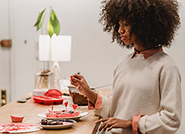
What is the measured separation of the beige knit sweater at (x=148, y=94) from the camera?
104cm

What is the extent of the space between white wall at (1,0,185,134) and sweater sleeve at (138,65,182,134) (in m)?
1.88

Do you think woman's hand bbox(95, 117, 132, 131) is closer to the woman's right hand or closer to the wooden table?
the wooden table

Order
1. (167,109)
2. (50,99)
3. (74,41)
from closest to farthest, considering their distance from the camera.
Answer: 1. (167,109)
2. (50,99)
3. (74,41)

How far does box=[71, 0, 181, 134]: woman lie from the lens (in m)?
1.05

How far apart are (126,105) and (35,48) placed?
2086mm

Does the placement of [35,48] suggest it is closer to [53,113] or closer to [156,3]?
[53,113]

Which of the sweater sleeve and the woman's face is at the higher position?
the woman's face

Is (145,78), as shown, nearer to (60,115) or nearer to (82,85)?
(82,85)

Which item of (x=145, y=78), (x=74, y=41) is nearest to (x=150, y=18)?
(x=145, y=78)

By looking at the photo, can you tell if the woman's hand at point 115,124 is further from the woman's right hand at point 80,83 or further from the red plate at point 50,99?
the red plate at point 50,99

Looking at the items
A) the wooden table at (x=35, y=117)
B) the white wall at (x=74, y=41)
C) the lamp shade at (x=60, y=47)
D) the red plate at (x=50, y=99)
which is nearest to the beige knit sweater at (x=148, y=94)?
the wooden table at (x=35, y=117)

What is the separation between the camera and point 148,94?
3.71 ft

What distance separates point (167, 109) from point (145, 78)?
18cm

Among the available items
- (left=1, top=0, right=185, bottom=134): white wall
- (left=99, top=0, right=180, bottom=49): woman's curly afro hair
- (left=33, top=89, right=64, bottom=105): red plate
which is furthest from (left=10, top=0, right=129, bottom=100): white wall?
(left=99, top=0, right=180, bottom=49): woman's curly afro hair
